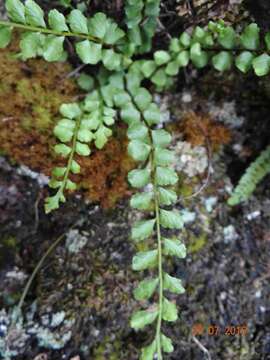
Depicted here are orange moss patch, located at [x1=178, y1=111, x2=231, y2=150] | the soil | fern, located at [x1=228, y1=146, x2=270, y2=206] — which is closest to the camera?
the soil

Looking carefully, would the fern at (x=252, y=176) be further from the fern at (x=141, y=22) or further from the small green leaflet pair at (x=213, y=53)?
the fern at (x=141, y=22)

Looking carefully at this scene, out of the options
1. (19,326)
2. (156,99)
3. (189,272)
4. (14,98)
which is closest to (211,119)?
(156,99)

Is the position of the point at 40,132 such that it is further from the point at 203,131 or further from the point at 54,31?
the point at 203,131
